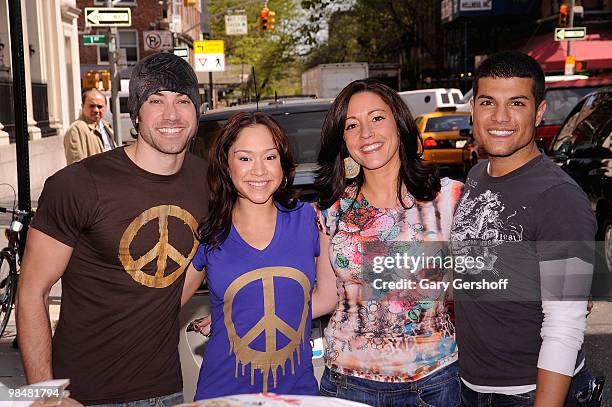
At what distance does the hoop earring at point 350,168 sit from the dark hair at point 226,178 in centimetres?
25

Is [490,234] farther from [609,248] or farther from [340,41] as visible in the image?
[340,41]

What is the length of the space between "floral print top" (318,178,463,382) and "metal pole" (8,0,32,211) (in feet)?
15.9

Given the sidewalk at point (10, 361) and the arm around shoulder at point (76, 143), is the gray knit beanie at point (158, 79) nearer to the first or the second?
the sidewalk at point (10, 361)

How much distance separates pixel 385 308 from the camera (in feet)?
10.3

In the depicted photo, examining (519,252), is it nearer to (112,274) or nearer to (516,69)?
(516,69)

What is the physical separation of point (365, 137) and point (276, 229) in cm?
53

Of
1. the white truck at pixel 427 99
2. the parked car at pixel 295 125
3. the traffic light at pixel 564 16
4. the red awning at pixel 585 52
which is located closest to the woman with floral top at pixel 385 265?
the parked car at pixel 295 125

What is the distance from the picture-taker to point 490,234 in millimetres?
2846

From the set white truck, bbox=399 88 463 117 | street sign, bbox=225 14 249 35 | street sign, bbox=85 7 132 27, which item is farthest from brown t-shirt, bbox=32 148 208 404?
street sign, bbox=225 14 249 35

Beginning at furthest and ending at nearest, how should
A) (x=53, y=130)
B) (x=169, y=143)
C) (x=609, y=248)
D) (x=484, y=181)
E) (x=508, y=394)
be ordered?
(x=53, y=130)
(x=609, y=248)
(x=169, y=143)
(x=484, y=181)
(x=508, y=394)

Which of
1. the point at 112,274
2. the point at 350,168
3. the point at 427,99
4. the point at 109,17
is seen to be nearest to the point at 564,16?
the point at 427,99

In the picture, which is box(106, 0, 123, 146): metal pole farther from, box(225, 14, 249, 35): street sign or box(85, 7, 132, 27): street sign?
box(225, 14, 249, 35): street sign

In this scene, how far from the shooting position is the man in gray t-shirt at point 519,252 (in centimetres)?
267

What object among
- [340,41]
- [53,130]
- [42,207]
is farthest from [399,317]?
A: [340,41]
